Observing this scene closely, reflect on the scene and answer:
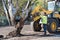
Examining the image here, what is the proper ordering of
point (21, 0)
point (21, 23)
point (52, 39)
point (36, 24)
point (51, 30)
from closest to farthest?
1. point (52, 39)
2. point (21, 23)
3. point (51, 30)
4. point (36, 24)
5. point (21, 0)

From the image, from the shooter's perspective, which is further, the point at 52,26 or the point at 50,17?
the point at 50,17

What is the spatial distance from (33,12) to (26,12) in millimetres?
2096

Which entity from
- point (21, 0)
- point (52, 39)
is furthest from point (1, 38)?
point (21, 0)

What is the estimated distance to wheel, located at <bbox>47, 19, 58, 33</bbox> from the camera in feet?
55.3

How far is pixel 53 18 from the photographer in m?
17.7

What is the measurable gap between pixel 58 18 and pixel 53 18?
41 centimetres

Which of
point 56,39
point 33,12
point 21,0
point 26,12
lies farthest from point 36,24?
point 21,0

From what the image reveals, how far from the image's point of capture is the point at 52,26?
17078 mm

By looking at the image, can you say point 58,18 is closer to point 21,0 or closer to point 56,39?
point 56,39

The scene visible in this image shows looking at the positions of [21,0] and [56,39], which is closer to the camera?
[56,39]

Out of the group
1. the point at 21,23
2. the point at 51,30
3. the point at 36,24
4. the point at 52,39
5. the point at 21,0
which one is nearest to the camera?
the point at 52,39

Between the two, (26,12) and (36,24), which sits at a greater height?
(26,12)

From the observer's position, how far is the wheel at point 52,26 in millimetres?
16859

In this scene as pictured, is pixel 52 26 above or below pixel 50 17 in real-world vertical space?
below
